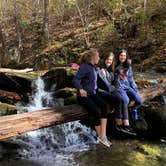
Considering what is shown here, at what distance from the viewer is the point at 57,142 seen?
11219 millimetres

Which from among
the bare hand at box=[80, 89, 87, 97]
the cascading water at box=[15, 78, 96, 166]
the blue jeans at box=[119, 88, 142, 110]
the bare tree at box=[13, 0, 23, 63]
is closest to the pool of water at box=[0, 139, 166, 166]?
the cascading water at box=[15, 78, 96, 166]

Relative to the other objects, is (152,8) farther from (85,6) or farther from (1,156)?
(1,156)

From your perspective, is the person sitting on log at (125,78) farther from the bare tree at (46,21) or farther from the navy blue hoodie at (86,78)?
the bare tree at (46,21)

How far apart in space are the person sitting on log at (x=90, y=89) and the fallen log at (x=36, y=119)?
10.9 inches

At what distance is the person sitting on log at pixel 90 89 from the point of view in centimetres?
Answer: 734

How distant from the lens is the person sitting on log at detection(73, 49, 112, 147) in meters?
7.34

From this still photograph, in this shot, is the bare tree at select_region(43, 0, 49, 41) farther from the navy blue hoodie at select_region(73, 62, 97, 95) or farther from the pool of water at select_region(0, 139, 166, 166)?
the navy blue hoodie at select_region(73, 62, 97, 95)

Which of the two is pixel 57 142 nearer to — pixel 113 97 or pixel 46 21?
pixel 113 97

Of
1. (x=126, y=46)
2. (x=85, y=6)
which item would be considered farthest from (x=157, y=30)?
(x=85, y=6)

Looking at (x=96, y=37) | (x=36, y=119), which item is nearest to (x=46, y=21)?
(x=96, y=37)

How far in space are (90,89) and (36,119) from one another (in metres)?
1.33

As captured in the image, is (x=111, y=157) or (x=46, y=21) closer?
(x=111, y=157)

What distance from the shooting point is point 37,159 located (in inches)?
386

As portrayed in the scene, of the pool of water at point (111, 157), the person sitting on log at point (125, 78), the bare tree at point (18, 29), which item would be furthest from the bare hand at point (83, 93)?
the bare tree at point (18, 29)
